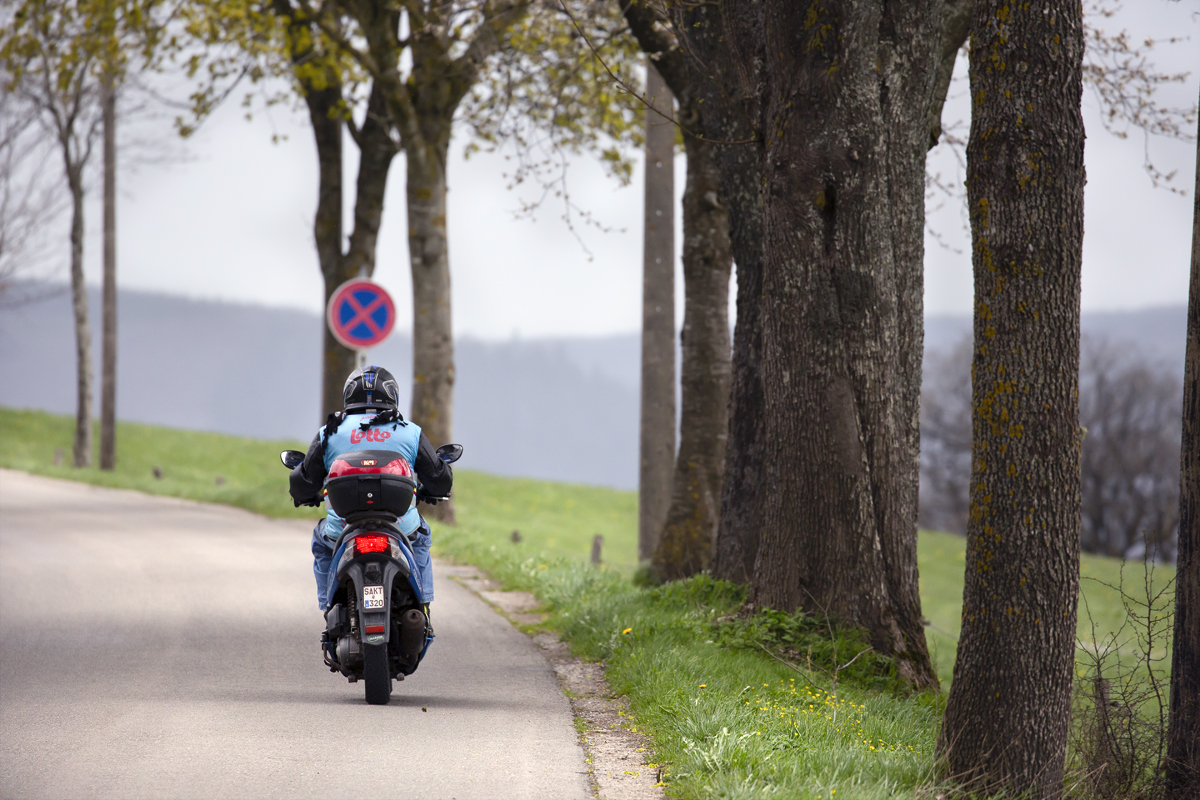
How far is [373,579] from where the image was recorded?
579 centimetres

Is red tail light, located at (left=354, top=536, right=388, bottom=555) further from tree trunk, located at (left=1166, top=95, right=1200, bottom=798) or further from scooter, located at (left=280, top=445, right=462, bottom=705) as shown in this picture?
tree trunk, located at (left=1166, top=95, right=1200, bottom=798)

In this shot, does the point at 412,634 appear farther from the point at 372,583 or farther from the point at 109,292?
the point at 109,292

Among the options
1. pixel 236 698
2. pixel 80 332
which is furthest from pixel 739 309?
pixel 80 332

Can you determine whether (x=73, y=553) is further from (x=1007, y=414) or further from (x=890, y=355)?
(x=1007, y=414)

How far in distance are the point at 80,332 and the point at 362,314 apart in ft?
65.2

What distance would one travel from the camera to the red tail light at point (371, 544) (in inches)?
228

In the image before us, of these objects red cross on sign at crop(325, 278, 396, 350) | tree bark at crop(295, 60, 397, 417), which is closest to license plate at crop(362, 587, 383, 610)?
red cross on sign at crop(325, 278, 396, 350)

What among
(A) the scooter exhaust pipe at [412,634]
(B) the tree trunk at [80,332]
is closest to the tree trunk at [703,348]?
(A) the scooter exhaust pipe at [412,634]

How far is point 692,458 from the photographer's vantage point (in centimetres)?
1095

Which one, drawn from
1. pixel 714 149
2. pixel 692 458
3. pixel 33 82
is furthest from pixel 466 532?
pixel 33 82

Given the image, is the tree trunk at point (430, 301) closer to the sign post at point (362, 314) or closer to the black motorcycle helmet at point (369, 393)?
the sign post at point (362, 314)

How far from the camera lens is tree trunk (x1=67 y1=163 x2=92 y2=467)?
28656 mm

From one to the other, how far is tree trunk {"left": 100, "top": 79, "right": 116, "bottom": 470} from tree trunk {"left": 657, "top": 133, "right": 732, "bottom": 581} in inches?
762

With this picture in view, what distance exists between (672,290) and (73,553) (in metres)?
7.48
